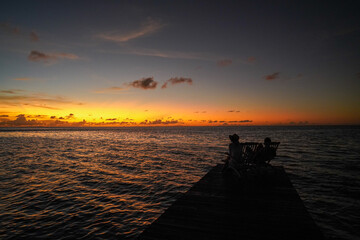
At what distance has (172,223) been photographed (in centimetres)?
459

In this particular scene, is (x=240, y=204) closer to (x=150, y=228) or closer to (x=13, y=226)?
(x=150, y=228)

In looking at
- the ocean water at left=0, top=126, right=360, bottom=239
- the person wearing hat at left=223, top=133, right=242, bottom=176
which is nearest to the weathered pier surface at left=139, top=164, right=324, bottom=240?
the person wearing hat at left=223, top=133, right=242, bottom=176

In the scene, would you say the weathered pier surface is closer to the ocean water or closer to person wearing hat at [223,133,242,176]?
person wearing hat at [223,133,242,176]

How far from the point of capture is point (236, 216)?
4.91 m

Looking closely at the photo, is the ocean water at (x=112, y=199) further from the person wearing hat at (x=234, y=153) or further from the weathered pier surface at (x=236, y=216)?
the person wearing hat at (x=234, y=153)

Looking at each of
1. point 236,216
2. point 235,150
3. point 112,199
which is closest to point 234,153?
point 235,150

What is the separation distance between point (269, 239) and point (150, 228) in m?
2.59

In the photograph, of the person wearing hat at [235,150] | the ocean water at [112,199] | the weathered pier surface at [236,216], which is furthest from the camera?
the person wearing hat at [235,150]

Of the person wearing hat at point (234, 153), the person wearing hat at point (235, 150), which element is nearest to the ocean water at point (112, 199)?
the person wearing hat at point (234, 153)

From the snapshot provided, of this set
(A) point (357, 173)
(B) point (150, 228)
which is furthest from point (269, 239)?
(A) point (357, 173)

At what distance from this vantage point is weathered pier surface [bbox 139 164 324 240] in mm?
4090

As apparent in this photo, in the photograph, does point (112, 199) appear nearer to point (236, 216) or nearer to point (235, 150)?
point (235, 150)

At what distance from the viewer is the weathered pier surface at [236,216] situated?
4.09m

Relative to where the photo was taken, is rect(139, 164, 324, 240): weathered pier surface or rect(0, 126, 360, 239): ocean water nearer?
rect(139, 164, 324, 240): weathered pier surface
